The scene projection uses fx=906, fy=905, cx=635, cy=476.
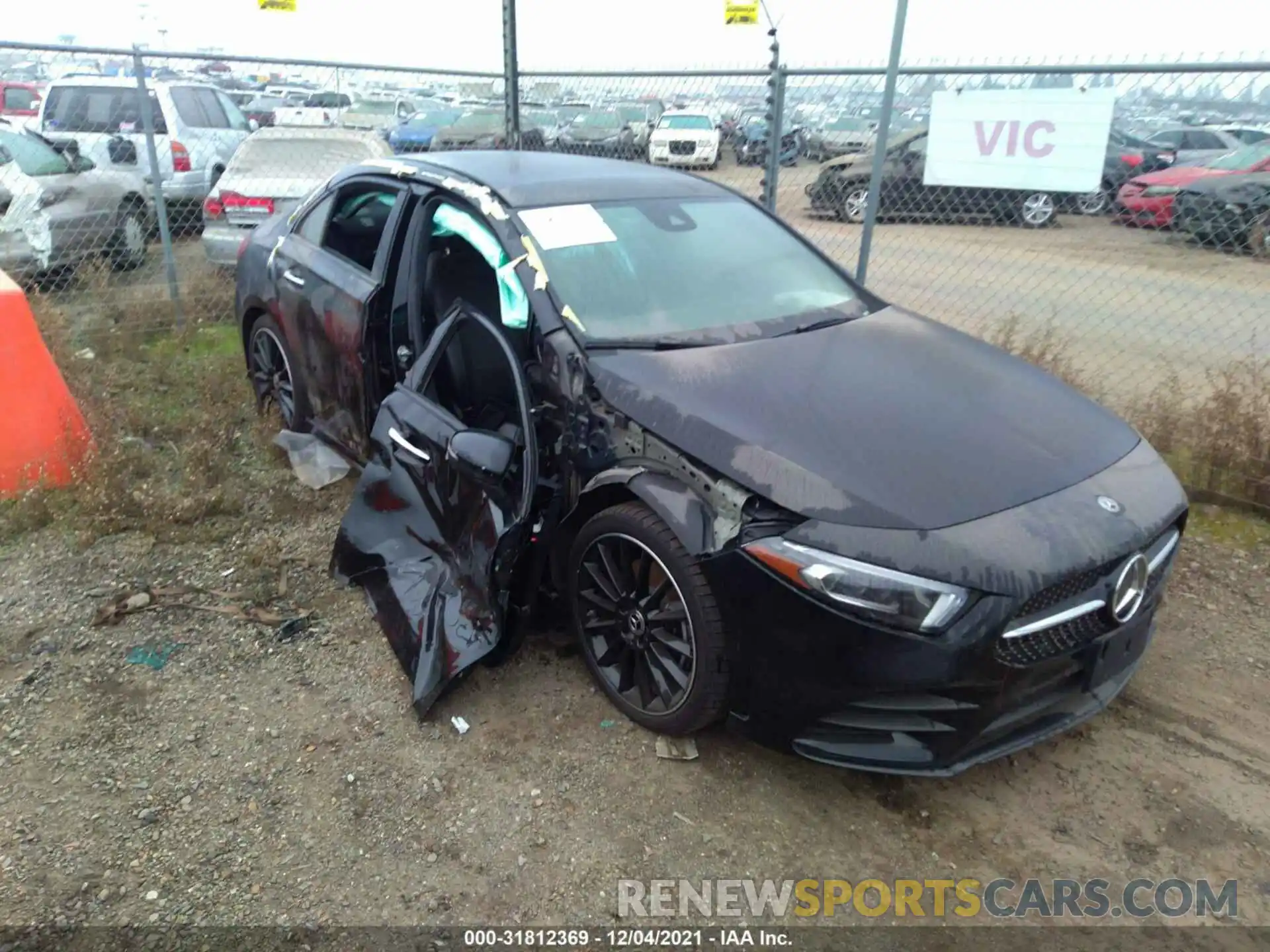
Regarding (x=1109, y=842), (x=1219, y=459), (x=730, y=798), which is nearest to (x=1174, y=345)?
(x=1219, y=459)

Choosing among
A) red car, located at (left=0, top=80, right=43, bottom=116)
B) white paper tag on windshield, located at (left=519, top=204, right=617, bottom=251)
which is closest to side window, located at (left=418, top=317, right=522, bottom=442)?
white paper tag on windshield, located at (left=519, top=204, right=617, bottom=251)

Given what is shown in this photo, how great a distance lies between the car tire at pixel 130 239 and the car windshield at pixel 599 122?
432 cm

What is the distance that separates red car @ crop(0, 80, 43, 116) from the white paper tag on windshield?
1804 centimetres

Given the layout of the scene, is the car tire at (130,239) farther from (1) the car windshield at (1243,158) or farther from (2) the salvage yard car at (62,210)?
(1) the car windshield at (1243,158)

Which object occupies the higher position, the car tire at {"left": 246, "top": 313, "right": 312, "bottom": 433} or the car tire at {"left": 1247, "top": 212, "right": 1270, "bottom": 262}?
the car tire at {"left": 1247, "top": 212, "right": 1270, "bottom": 262}

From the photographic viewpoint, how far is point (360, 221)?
4.34 m

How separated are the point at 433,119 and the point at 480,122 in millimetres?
6680

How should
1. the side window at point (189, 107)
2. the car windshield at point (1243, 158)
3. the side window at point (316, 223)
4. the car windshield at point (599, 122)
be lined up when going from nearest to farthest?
the side window at point (316, 223) < the car windshield at point (1243, 158) < the car windshield at point (599, 122) < the side window at point (189, 107)

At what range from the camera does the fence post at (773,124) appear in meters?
5.94

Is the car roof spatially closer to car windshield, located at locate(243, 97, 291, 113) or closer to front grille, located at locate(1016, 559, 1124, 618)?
front grille, located at locate(1016, 559, 1124, 618)

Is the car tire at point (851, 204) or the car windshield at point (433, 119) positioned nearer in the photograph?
the car tire at point (851, 204)

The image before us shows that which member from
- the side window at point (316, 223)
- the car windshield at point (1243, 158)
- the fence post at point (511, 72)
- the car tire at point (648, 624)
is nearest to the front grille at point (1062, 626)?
the car tire at point (648, 624)

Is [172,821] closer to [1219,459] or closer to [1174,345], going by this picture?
[1219,459]

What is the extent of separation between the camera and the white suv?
10320 millimetres
